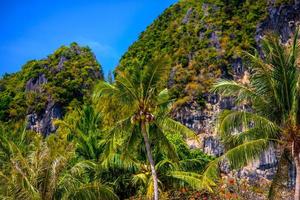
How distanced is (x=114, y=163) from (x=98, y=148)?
2.50 m


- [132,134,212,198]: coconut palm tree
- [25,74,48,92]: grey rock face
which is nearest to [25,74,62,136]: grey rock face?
[25,74,48,92]: grey rock face

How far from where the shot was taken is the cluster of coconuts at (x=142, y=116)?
22203mm

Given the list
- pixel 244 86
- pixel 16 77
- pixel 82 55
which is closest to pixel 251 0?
pixel 82 55

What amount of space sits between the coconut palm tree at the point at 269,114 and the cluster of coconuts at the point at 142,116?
13.2ft

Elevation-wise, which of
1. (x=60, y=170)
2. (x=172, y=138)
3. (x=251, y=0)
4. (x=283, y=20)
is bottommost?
(x=60, y=170)

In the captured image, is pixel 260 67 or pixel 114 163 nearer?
pixel 260 67

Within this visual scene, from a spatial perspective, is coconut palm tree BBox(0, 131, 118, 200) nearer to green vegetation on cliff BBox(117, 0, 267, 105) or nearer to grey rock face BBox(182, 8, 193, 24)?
green vegetation on cliff BBox(117, 0, 267, 105)

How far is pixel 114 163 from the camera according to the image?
27.9 meters

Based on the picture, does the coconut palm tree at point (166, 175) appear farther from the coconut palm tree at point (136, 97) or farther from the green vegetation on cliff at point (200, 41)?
the green vegetation on cliff at point (200, 41)

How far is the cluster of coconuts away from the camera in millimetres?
22203

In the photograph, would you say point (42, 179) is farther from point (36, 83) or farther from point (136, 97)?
point (36, 83)

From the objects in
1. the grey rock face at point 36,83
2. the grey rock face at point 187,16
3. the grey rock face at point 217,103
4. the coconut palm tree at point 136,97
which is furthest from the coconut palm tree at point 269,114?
the grey rock face at point 36,83

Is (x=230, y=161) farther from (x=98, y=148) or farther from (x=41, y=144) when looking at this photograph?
(x=98, y=148)

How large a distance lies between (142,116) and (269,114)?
18.5 ft
